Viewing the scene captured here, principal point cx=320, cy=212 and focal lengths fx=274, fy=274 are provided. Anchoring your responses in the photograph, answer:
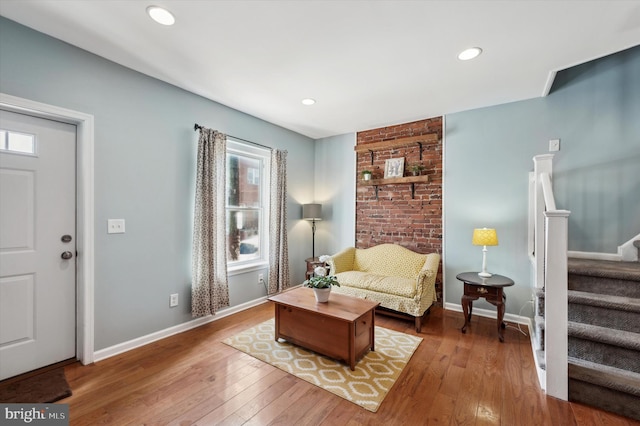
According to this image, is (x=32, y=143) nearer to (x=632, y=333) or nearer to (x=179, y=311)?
(x=179, y=311)

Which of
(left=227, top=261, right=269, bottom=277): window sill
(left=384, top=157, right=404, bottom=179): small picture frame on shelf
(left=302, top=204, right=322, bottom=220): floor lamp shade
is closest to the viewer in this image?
(left=227, top=261, right=269, bottom=277): window sill

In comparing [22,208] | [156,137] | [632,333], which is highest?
[156,137]

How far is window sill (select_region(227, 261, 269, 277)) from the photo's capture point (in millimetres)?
3564

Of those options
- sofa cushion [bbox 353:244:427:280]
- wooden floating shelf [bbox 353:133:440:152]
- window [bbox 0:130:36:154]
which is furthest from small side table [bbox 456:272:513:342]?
window [bbox 0:130:36:154]

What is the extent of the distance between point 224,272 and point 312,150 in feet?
8.81

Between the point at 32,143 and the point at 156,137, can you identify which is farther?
the point at 156,137

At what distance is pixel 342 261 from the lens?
13.0 feet

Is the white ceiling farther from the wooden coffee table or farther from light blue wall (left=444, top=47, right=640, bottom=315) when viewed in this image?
the wooden coffee table

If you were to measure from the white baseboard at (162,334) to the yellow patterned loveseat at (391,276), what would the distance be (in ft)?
4.37

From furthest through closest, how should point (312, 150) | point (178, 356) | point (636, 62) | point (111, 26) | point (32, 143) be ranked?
1. point (312, 150)
2. point (636, 62)
3. point (178, 356)
4. point (32, 143)
5. point (111, 26)

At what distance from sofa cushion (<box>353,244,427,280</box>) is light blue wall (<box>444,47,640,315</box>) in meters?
0.49

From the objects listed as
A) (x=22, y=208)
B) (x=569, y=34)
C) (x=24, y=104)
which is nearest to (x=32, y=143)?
(x=24, y=104)

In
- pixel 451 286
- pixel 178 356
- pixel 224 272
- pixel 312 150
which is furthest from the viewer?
pixel 312 150

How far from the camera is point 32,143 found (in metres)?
2.15
